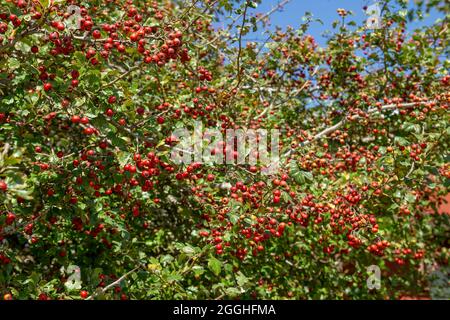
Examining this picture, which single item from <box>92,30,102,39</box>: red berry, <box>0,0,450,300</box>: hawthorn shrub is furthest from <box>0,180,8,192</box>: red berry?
<box>92,30,102,39</box>: red berry

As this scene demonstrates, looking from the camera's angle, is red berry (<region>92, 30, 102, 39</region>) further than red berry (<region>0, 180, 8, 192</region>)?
Yes

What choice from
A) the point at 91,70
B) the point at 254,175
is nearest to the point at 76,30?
the point at 91,70

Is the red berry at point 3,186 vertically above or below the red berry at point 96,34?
below

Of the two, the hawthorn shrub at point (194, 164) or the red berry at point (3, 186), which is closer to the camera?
the red berry at point (3, 186)

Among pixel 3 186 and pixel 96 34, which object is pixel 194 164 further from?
pixel 3 186

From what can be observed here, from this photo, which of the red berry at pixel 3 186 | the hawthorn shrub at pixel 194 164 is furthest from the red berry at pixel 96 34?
the red berry at pixel 3 186

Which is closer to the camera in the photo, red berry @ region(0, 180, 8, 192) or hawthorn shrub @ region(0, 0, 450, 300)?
red berry @ region(0, 180, 8, 192)

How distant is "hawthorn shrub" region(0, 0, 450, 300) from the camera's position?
3373mm

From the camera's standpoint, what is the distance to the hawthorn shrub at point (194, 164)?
3373 mm

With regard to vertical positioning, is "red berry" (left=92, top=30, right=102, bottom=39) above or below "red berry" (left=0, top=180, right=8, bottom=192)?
above

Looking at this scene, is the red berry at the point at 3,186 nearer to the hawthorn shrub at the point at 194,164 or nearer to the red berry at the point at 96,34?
the hawthorn shrub at the point at 194,164

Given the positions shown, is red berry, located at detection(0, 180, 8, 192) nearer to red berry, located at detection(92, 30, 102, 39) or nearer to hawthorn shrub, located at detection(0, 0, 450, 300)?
hawthorn shrub, located at detection(0, 0, 450, 300)

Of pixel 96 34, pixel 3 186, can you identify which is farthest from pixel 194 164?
pixel 3 186
